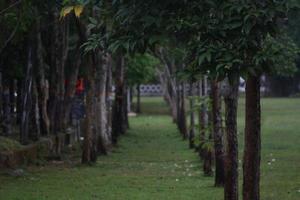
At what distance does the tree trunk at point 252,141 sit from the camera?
24.3 feet

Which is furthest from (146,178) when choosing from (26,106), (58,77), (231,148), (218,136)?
(58,77)

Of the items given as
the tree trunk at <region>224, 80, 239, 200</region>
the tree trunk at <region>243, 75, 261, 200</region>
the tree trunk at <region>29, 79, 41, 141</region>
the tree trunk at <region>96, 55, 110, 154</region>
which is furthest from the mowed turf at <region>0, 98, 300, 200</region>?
the tree trunk at <region>243, 75, 261, 200</region>

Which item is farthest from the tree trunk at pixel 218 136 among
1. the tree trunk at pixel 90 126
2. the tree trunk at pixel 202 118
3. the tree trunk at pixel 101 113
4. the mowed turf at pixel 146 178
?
the tree trunk at pixel 101 113

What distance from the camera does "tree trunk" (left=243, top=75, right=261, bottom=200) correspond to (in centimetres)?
739

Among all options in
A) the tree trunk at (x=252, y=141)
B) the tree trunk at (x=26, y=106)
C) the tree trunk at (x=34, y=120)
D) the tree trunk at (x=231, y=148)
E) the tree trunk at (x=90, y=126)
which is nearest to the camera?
the tree trunk at (x=252, y=141)

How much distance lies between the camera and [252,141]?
7.48 m

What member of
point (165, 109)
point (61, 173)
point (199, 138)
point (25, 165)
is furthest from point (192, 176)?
point (165, 109)

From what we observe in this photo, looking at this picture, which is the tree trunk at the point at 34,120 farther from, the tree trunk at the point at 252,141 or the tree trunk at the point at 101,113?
the tree trunk at the point at 252,141

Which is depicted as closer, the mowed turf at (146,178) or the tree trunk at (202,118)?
the mowed turf at (146,178)

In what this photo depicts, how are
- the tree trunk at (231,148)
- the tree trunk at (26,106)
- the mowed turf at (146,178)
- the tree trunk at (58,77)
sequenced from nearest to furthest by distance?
1. the tree trunk at (231,148)
2. the mowed turf at (146,178)
3. the tree trunk at (26,106)
4. the tree trunk at (58,77)

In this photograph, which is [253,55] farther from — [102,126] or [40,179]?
[102,126]

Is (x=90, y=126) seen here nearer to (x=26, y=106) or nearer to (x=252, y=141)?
(x=26, y=106)

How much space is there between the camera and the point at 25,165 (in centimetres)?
1812

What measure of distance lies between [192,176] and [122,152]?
336 inches
